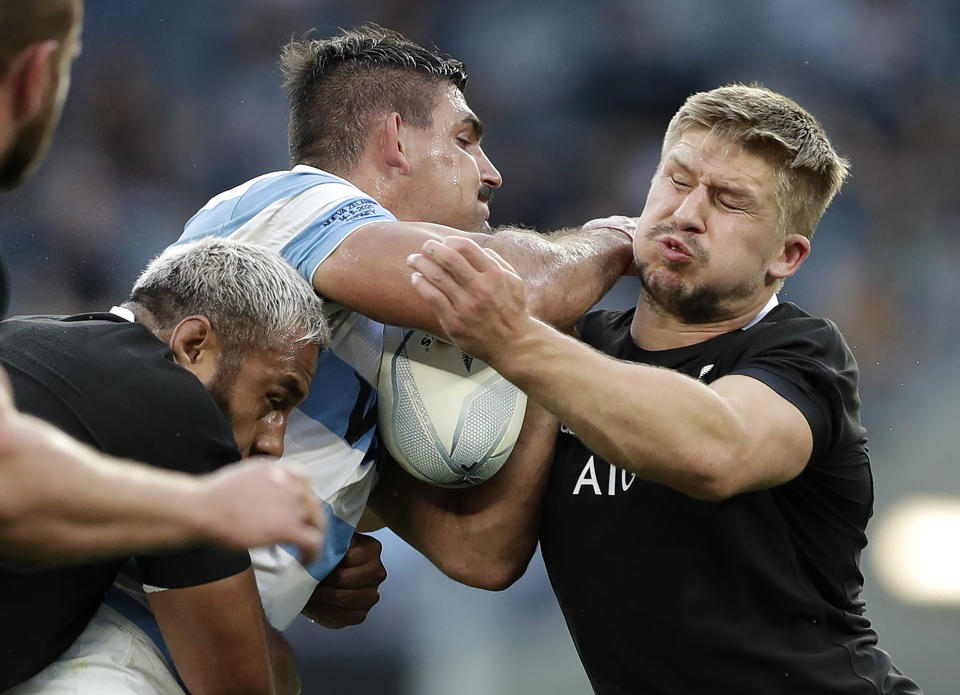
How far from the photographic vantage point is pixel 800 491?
3.29 m

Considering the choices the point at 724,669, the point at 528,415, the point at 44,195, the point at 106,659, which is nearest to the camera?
the point at 106,659

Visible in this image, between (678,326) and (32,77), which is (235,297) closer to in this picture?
(32,77)

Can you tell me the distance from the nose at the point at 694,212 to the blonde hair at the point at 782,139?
0.18 m

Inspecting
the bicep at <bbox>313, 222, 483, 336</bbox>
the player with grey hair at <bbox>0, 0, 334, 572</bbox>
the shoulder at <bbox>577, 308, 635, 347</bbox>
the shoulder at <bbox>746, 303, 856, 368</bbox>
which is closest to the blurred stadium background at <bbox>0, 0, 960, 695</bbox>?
the shoulder at <bbox>577, 308, 635, 347</bbox>

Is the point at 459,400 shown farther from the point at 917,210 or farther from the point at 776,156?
the point at 917,210

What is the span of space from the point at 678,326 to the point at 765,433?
2.33ft

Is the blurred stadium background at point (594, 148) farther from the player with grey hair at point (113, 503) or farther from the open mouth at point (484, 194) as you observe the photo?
the player with grey hair at point (113, 503)

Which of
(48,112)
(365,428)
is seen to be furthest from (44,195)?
(48,112)

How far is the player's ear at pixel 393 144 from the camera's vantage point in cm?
374

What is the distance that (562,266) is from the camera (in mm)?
3324

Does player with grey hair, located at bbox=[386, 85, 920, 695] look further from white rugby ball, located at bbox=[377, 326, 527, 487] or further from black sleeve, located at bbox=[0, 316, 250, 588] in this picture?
black sleeve, located at bbox=[0, 316, 250, 588]

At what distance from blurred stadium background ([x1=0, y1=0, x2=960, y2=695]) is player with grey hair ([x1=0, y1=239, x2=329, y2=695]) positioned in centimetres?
366

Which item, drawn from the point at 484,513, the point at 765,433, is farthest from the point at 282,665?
the point at 765,433

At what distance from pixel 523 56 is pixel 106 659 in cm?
578
